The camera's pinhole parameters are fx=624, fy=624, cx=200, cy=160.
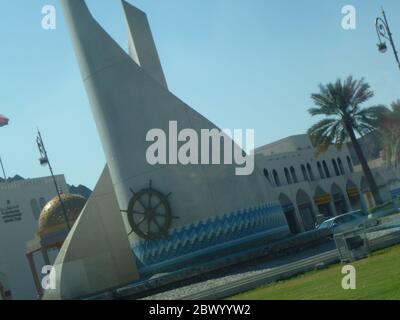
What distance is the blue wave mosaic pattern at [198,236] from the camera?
2386cm

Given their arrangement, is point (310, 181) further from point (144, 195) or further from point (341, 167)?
point (144, 195)

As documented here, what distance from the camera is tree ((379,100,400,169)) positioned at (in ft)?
131

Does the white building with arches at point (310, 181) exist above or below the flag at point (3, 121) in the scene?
below

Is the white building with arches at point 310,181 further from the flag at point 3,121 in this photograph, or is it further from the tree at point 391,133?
the flag at point 3,121

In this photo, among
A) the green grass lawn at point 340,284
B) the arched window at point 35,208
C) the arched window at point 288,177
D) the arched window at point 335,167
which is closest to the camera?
the green grass lawn at point 340,284

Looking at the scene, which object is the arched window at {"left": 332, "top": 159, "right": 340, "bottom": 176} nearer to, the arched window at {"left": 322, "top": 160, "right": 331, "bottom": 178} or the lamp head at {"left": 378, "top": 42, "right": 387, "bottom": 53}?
the arched window at {"left": 322, "top": 160, "right": 331, "bottom": 178}

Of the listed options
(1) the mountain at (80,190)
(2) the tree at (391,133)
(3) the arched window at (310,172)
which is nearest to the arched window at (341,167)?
(3) the arched window at (310,172)

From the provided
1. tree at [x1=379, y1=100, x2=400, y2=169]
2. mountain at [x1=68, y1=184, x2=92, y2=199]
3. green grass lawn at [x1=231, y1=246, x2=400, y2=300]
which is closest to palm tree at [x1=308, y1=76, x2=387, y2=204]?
tree at [x1=379, y1=100, x2=400, y2=169]

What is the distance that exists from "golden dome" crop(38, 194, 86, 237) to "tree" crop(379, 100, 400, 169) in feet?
65.5

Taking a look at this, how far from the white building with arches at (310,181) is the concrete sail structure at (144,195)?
2633 centimetres

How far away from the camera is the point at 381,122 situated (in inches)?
1571

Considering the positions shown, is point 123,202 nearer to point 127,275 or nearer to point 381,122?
point 127,275

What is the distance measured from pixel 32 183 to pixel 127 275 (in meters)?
34.6
